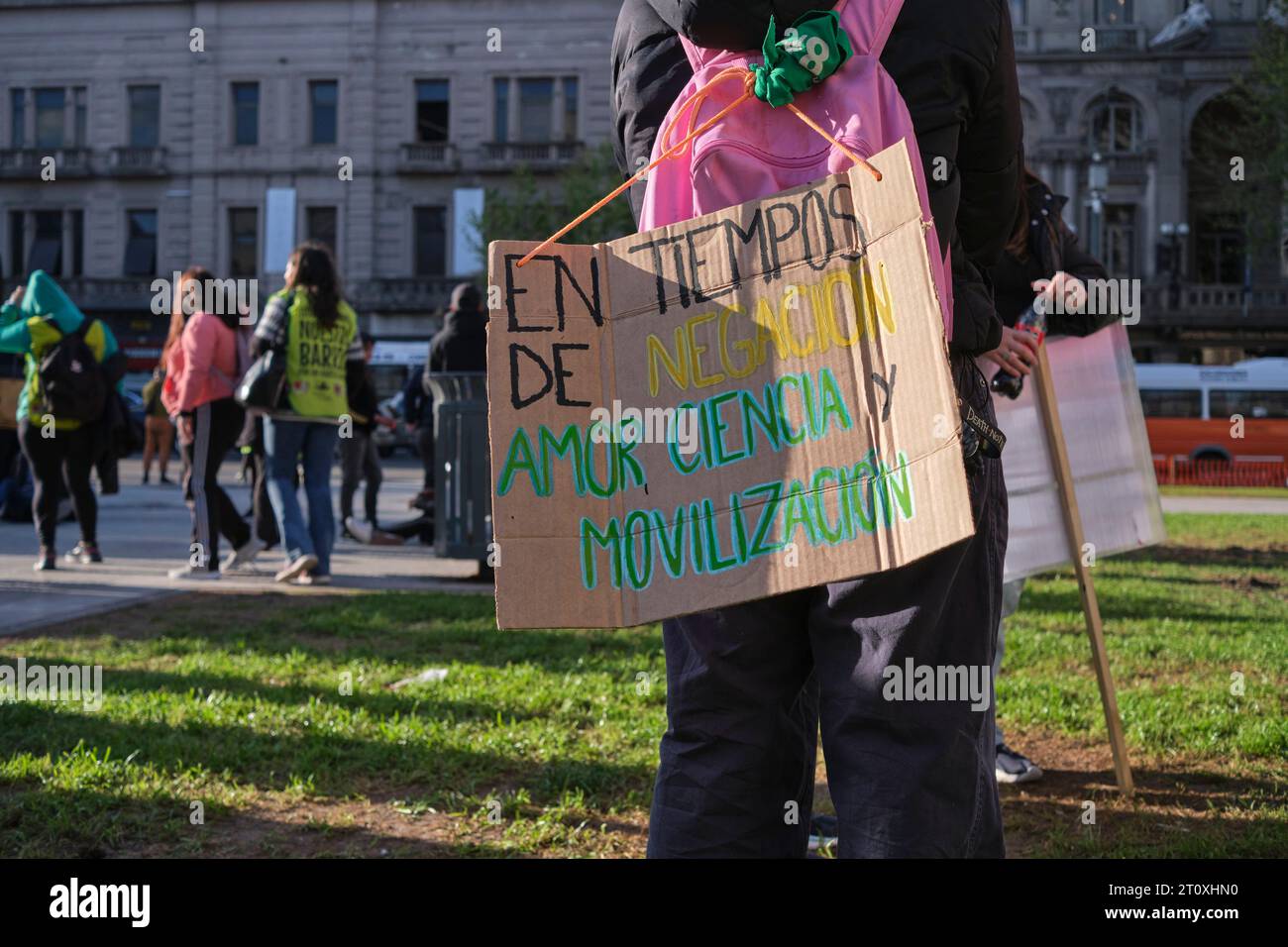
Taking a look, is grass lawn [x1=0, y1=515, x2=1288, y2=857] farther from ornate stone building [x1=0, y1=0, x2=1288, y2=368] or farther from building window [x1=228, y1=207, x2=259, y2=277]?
building window [x1=228, y1=207, x2=259, y2=277]

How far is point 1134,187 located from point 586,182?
17.3 metres

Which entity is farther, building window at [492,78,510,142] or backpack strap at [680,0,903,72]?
building window at [492,78,510,142]

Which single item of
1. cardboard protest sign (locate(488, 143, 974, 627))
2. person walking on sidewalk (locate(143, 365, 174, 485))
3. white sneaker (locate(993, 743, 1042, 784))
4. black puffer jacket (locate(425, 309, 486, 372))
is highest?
black puffer jacket (locate(425, 309, 486, 372))

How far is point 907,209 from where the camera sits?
192 cm

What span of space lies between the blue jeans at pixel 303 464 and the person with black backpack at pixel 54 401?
1607 mm

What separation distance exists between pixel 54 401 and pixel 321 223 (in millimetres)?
37517

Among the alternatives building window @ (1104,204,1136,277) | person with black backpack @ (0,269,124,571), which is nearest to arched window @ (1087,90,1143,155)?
building window @ (1104,204,1136,277)

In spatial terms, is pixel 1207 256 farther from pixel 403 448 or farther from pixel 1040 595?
pixel 1040 595

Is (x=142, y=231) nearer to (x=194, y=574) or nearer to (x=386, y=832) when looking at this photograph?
(x=194, y=574)

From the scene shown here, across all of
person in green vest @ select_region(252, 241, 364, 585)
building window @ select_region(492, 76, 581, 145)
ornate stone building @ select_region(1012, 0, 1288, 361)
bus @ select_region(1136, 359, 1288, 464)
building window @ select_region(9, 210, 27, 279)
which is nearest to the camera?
person in green vest @ select_region(252, 241, 364, 585)

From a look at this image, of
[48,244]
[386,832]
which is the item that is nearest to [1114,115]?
[48,244]

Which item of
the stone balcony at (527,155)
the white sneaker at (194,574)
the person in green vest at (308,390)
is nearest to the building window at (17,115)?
the stone balcony at (527,155)

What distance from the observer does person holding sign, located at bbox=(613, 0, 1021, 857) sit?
2031mm

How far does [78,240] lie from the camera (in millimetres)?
46469
